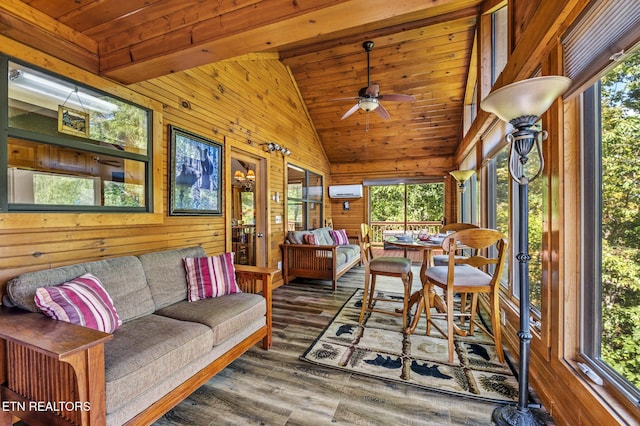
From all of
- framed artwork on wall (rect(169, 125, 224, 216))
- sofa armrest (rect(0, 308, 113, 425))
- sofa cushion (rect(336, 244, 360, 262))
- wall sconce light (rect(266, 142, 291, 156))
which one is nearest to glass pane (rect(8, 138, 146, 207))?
framed artwork on wall (rect(169, 125, 224, 216))

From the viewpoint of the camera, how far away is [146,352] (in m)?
1.44

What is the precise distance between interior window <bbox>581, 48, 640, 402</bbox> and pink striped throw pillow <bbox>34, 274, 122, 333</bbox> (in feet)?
8.71

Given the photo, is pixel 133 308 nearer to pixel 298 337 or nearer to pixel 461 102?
pixel 298 337

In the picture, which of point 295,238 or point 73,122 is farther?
point 295,238

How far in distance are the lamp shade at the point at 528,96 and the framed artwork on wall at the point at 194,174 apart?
2.74 metres

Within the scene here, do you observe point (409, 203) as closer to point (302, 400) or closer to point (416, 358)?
point (416, 358)

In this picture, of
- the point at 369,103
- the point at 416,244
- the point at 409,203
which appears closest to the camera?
the point at 416,244

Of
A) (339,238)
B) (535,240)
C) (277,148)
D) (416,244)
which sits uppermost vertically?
(277,148)

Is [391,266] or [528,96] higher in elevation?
[528,96]

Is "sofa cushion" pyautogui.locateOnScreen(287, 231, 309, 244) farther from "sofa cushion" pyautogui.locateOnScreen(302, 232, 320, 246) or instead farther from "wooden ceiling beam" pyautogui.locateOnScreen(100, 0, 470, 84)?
"wooden ceiling beam" pyautogui.locateOnScreen(100, 0, 470, 84)

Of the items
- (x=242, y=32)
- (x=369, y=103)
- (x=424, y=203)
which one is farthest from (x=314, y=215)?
(x=242, y=32)

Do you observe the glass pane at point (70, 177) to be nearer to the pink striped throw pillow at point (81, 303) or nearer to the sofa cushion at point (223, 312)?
the pink striped throw pillow at point (81, 303)

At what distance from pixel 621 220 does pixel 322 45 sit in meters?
4.45

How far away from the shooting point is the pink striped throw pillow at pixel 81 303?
4.74ft
